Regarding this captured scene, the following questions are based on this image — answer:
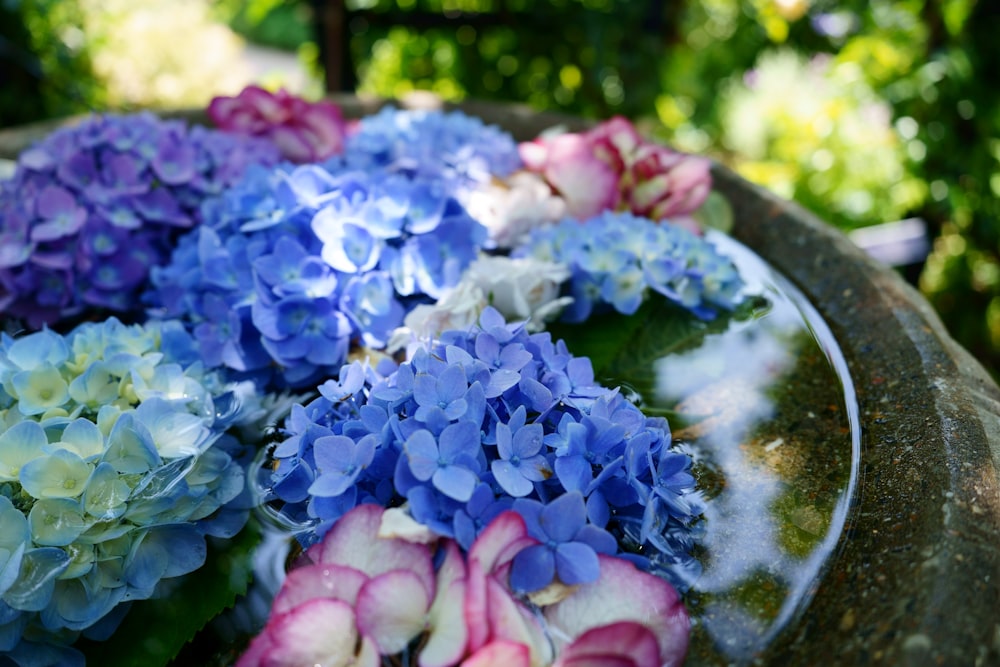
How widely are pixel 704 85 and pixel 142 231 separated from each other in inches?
115

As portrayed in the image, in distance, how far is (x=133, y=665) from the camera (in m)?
0.86

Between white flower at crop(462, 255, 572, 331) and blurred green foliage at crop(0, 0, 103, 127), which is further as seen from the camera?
blurred green foliage at crop(0, 0, 103, 127)

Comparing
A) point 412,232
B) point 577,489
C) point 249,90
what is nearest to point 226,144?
point 249,90

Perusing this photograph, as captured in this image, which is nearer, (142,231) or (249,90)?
(142,231)

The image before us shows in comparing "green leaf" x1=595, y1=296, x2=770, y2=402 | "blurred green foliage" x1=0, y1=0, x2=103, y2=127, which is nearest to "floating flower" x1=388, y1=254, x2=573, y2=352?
"green leaf" x1=595, y1=296, x2=770, y2=402

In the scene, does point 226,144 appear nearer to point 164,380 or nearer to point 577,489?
point 164,380

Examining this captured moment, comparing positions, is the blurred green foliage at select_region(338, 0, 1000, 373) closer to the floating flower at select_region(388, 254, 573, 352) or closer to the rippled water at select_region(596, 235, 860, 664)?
the rippled water at select_region(596, 235, 860, 664)

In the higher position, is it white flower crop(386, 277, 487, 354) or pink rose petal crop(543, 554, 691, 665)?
white flower crop(386, 277, 487, 354)

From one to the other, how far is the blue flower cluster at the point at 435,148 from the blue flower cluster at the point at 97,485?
65 centimetres

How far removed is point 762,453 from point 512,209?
649 millimetres

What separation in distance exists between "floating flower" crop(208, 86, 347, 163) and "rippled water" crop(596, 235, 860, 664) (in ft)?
3.02

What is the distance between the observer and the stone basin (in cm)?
70

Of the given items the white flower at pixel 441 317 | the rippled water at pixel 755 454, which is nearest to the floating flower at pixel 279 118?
the white flower at pixel 441 317

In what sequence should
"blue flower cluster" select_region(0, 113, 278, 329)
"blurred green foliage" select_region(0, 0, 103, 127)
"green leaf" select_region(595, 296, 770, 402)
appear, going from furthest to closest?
"blurred green foliage" select_region(0, 0, 103, 127) → "blue flower cluster" select_region(0, 113, 278, 329) → "green leaf" select_region(595, 296, 770, 402)
